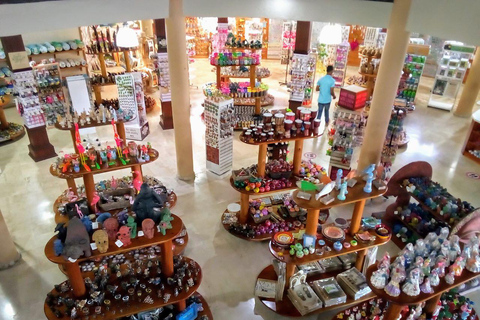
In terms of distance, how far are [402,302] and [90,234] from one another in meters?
3.40

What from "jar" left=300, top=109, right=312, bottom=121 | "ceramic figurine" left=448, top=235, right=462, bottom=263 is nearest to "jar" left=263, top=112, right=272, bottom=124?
"jar" left=300, top=109, right=312, bottom=121

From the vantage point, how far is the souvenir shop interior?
4359 mm

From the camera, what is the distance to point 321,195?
→ 4633mm

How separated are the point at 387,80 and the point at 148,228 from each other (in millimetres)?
4788

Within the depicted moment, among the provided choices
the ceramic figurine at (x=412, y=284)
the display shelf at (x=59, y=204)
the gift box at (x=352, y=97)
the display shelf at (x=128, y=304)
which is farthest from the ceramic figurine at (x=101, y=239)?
the gift box at (x=352, y=97)

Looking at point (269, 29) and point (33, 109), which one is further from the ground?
point (269, 29)

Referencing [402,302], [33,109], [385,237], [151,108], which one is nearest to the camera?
[402,302]

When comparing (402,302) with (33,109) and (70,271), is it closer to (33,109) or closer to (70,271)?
(70,271)

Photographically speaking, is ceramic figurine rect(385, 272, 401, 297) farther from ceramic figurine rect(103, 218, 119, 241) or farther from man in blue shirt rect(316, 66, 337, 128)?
man in blue shirt rect(316, 66, 337, 128)

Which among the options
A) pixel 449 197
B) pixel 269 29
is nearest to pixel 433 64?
pixel 269 29

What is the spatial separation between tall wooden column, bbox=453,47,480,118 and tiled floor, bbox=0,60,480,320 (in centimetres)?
31

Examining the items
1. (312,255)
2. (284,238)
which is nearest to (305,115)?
(284,238)

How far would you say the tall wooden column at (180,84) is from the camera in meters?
7.05

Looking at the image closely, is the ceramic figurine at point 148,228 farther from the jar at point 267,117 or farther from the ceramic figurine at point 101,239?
the jar at point 267,117
